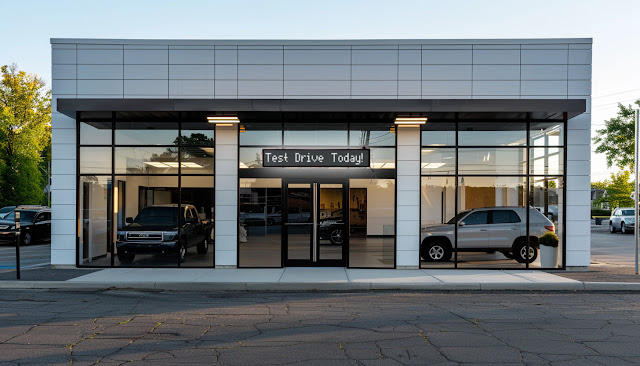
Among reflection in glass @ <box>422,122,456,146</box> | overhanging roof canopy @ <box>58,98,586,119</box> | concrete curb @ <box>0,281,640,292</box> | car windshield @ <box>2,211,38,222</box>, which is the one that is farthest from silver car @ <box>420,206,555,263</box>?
car windshield @ <box>2,211,38,222</box>

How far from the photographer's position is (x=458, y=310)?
29.8ft

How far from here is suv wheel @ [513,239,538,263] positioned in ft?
47.1

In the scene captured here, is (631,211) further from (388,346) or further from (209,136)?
(388,346)

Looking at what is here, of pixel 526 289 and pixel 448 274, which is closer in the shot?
pixel 526 289

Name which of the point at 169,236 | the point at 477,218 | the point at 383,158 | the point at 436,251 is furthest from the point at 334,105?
the point at 169,236

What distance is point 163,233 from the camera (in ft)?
46.7

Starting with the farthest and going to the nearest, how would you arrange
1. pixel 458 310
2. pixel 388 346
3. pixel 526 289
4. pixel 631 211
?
pixel 631 211, pixel 526 289, pixel 458 310, pixel 388 346

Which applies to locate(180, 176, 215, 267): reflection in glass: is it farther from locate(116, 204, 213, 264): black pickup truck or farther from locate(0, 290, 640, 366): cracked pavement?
locate(0, 290, 640, 366): cracked pavement

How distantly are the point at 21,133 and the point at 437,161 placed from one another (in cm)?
4292

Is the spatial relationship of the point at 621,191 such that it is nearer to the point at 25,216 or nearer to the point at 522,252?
the point at 522,252

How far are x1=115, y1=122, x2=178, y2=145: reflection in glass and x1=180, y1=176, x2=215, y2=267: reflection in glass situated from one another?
131 cm

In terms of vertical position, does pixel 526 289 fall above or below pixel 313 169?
below

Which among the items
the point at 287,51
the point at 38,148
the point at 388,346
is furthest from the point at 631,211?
the point at 38,148

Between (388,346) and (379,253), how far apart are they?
768 centimetres
